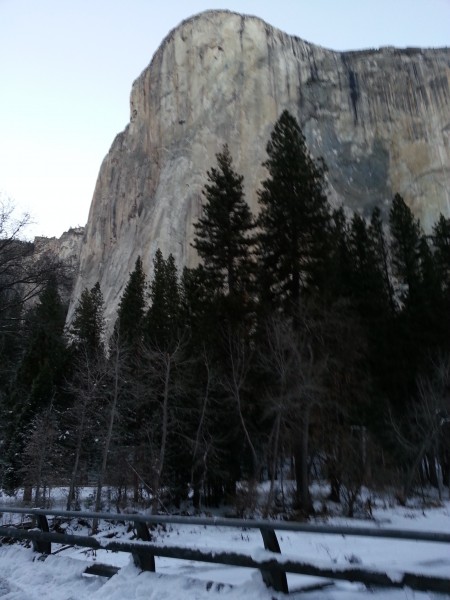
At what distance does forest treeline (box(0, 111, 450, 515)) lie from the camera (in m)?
20.9

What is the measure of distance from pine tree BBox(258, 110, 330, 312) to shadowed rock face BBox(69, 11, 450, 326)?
33.9m

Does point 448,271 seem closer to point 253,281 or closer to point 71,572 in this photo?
point 253,281

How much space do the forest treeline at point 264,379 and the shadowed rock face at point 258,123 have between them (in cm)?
3164

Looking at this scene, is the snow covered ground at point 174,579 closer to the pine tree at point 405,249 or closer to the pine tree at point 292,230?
the pine tree at point 292,230

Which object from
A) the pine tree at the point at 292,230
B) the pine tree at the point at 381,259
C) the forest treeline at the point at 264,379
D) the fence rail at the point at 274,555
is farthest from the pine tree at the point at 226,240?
the fence rail at the point at 274,555

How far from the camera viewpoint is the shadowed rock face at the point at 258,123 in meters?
64.3

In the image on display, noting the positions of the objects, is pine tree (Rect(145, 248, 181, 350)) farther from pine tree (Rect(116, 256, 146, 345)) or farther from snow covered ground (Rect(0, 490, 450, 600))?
snow covered ground (Rect(0, 490, 450, 600))

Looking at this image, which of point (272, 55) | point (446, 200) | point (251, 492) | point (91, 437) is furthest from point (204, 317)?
point (272, 55)

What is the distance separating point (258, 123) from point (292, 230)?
148 ft

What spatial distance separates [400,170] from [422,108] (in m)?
11.0

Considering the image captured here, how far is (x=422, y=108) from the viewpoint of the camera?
2785 inches

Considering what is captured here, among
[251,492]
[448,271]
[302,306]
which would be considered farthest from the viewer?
[448,271]

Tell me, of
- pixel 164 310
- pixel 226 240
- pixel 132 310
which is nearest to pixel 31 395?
pixel 164 310

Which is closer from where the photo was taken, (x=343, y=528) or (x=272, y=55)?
(x=343, y=528)
